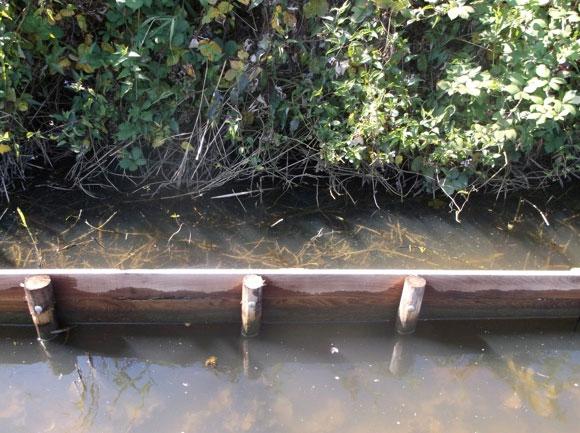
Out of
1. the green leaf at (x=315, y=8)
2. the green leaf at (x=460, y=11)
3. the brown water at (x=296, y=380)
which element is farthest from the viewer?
the green leaf at (x=315, y=8)

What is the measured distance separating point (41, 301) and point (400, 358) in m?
2.56

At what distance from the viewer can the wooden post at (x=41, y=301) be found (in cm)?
388

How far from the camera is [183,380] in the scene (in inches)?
158

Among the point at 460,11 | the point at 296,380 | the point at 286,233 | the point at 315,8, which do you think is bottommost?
the point at 296,380

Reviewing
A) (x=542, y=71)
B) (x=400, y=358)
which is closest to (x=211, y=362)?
(x=400, y=358)

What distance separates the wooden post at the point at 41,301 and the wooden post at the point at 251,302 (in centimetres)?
132

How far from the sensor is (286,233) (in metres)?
5.50

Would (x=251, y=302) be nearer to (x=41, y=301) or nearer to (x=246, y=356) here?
(x=246, y=356)

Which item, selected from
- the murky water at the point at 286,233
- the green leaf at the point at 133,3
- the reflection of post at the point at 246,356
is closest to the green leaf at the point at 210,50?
the green leaf at the point at 133,3

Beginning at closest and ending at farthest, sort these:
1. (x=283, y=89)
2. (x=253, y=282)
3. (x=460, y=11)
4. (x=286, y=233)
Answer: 1. (x=253, y=282)
2. (x=460, y=11)
3. (x=286, y=233)
4. (x=283, y=89)

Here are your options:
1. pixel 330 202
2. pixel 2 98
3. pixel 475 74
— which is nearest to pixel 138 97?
pixel 2 98

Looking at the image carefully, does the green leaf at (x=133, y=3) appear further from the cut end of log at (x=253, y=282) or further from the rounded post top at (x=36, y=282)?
the cut end of log at (x=253, y=282)

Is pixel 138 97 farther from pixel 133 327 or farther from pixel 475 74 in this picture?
pixel 475 74

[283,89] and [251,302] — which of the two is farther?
[283,89]
